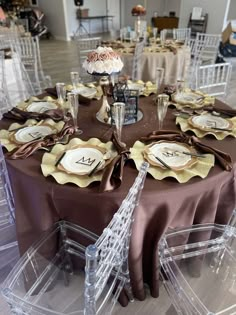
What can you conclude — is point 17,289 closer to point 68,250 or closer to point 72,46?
point 68,250

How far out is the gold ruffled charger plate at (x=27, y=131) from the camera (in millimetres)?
1362

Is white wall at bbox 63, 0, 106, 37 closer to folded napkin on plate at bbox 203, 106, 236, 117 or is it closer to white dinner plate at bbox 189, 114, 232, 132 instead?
folded napkin on plate at bbox 203, 106, 236, 117

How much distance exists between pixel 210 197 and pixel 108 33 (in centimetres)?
1045

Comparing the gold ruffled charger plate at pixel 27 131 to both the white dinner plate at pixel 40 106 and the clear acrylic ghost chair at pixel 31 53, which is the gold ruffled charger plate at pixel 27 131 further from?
the clear acrylic ghost chair at pixel 31 53

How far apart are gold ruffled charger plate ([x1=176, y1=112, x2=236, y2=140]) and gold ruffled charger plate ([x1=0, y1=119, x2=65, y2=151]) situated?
0.71 metres

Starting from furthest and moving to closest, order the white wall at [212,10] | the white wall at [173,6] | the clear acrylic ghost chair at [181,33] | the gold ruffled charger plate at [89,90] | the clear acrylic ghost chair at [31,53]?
the white wall at [173,6]
the white wall at [212,10]
the clear acrylic ghost chair at [181,33]
the clear acrylic ghost chair at [31,53]
the gold ruffled charger plate at [89,90]

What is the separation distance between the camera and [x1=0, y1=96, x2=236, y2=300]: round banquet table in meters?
1.06

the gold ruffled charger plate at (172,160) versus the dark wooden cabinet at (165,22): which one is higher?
the gold ruffled charger plate at (172,160)

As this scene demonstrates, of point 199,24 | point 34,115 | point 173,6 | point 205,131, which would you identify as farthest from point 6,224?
point 173,6

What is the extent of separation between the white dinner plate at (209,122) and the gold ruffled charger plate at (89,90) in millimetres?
770

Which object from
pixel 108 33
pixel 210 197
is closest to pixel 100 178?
pixel 210 197

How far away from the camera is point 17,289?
1.07m

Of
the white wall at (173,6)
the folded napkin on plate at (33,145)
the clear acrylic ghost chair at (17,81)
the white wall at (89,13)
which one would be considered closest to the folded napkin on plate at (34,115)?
the folded napkin on plate at (33,145)

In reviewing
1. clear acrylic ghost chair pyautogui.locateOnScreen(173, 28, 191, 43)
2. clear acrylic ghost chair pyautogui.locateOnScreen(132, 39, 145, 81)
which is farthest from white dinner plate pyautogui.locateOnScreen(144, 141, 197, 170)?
clear acrylic ghost chair pyautogui.locateOnScreen(173, 28, 191, 43)
